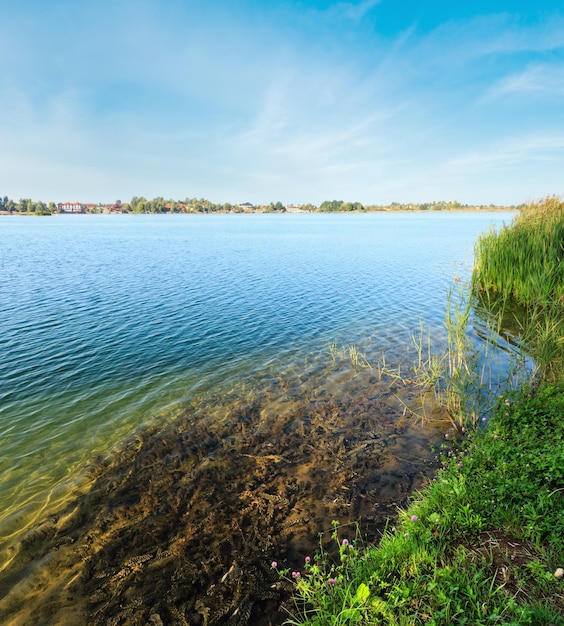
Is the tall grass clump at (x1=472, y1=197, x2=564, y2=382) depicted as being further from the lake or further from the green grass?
the green grass

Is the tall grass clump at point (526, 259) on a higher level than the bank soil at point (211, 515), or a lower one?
higher

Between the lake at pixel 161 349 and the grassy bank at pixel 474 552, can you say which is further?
the lake at pixel 161 349

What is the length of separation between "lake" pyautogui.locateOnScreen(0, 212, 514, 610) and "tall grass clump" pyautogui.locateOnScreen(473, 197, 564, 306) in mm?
3174

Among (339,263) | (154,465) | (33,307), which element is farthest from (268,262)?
(154,465)

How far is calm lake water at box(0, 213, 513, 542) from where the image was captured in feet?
25.6

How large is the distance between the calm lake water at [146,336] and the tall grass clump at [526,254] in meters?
3.11

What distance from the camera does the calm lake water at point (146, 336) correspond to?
780 centimetres

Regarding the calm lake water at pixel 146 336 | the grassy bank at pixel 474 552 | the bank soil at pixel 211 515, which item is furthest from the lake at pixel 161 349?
the grassy bank at pixel 474 552

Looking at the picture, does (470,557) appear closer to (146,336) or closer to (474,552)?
(474,552)

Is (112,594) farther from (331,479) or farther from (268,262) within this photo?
(268,262)

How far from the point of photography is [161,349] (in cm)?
1268

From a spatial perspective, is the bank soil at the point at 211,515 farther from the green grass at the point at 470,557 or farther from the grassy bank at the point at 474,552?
the green grass at the point at 470,557

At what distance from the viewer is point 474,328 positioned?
14.8 m

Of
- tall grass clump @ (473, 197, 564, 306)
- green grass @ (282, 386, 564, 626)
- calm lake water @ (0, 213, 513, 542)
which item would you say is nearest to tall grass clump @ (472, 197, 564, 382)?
tall grass clump @ (473, 197, 564, 306)
